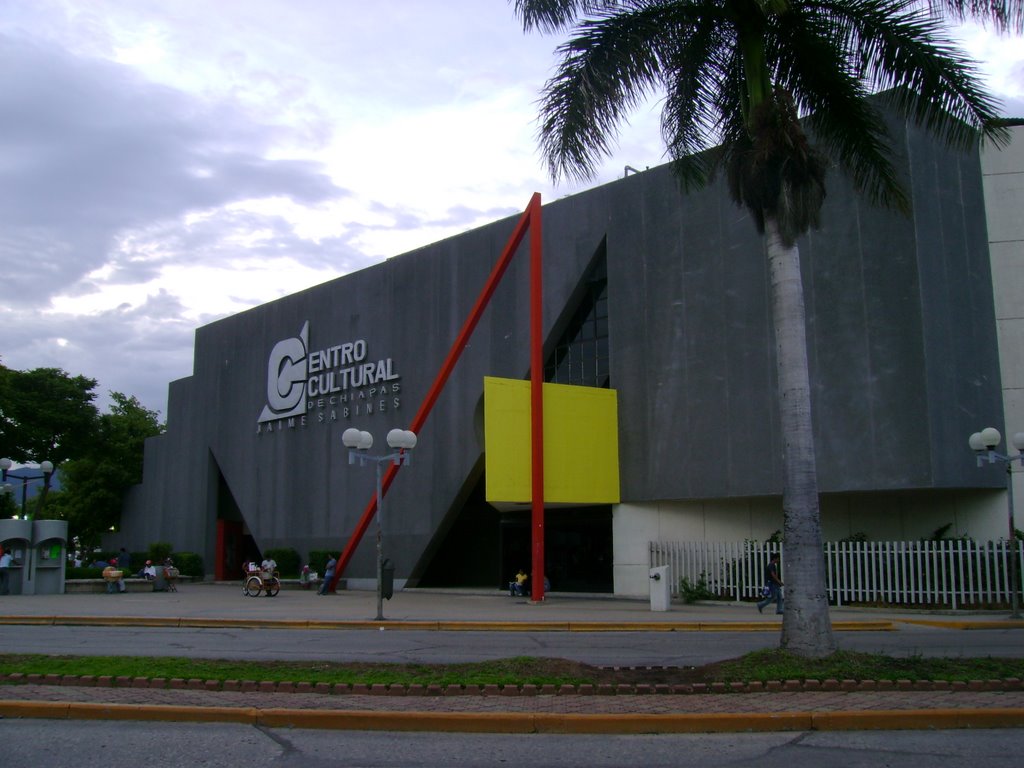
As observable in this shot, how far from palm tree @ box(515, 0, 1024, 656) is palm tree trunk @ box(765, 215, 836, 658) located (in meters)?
0.02

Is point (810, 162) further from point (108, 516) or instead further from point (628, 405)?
point (108, 516)

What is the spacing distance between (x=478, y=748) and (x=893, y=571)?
1788 centimetres

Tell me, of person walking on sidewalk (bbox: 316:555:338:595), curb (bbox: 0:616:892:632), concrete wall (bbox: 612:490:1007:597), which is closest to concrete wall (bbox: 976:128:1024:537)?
concrete wall (bbox: 612:490:1007:597)

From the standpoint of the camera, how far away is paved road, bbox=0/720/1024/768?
24.3 ft

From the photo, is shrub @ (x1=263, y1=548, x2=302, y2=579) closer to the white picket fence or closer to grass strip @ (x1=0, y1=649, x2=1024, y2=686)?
the white picket fence

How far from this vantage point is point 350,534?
37469 millimetres

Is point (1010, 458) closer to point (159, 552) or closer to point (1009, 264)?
point (1009, 264)

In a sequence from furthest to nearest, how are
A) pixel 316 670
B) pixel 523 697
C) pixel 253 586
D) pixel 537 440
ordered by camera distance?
pixel 253 586 → pixel 537 440 → pixel 316 670 → pixel 523 697

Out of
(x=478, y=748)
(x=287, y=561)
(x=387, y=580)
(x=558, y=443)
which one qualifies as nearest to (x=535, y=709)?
(x=478, y=748)

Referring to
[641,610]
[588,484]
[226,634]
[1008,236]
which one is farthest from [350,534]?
[1008,236]

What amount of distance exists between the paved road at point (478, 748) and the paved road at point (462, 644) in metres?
4.53

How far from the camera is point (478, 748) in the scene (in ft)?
26.1

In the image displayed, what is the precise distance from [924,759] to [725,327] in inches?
784

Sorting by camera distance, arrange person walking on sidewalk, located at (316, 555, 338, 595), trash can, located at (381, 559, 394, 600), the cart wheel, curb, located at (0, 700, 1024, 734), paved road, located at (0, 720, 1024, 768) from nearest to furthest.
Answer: paved road, located at (0, 720, 1024, 768)
curb, located at (0, 700, 1024, 734)
trash can, located at (381, 559, 394, 600)
the cart wheel
person walking on sidewalk, located at (316, 555, 338, 595)
